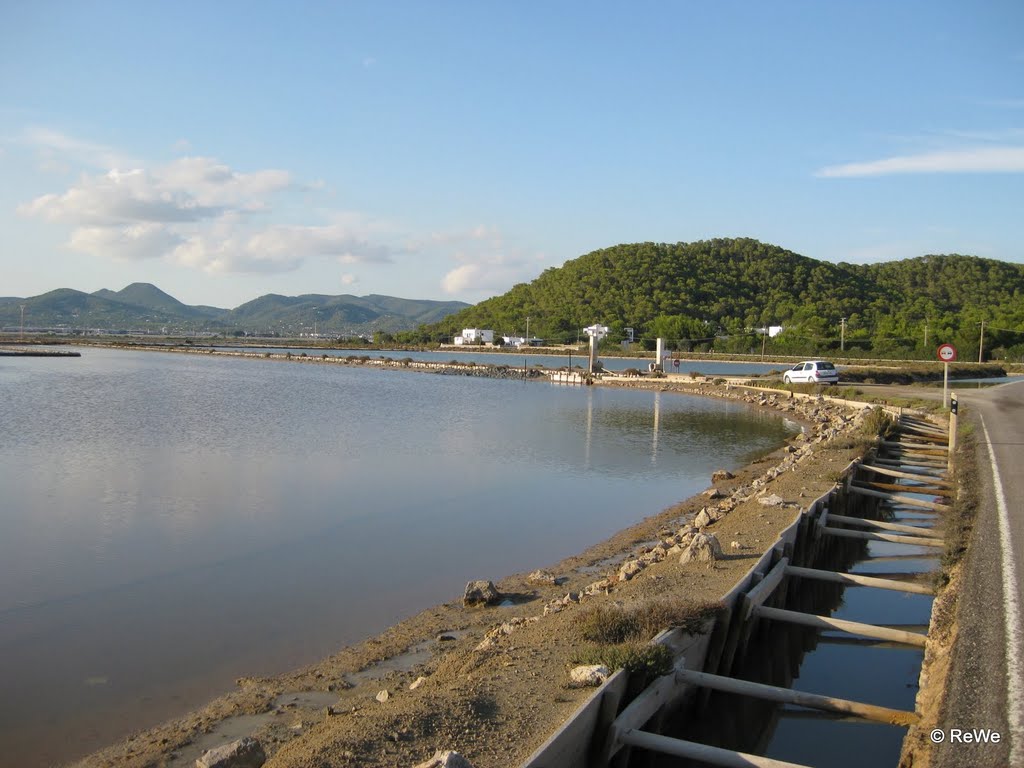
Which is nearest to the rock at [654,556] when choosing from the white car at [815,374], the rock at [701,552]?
the rock at [701,552]

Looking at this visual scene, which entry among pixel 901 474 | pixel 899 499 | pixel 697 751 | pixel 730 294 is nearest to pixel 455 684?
pixel 697 751

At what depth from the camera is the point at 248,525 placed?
14.9 m

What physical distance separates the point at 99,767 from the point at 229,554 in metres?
6.43

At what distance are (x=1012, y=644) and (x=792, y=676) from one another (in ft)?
8.80

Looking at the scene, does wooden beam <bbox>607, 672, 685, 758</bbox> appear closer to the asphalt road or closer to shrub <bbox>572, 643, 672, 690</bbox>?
shrub <bbox>572, 643, 672, 690</bbox>

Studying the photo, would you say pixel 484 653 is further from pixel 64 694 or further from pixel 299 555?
pixel 299 555

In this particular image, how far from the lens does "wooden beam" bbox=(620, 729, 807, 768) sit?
564 cm

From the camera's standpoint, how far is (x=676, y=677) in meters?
6.88

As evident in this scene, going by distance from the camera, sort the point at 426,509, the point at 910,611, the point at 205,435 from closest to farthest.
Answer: the point at 910,611 → the point at 426,509 → the point at 205,435

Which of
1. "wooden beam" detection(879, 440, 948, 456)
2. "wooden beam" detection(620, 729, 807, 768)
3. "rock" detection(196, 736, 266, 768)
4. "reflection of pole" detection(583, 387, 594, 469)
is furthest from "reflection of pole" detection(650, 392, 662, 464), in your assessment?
"rock" detection(196, 736, 266, 768)

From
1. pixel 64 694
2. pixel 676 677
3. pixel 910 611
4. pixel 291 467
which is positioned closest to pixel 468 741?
pixel 676 677

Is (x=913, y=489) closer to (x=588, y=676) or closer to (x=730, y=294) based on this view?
(x=588, y=676)

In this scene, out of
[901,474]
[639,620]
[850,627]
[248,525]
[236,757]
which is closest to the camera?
[236,757]

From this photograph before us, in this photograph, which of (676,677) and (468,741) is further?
(676,677)
